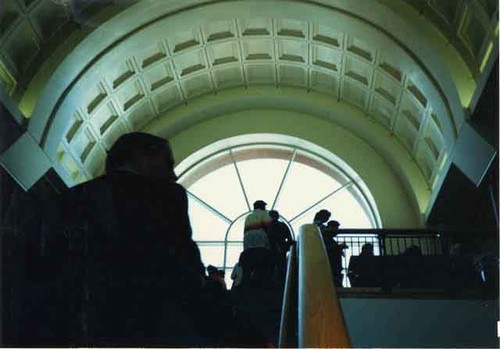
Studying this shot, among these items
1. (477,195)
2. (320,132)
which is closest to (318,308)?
(477,195)

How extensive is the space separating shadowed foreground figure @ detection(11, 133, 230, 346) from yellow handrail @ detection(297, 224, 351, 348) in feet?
1.54

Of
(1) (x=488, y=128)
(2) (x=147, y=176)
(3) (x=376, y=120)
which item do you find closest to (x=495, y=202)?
(1) (x=488, y=128)

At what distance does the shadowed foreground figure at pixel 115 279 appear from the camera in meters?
2.67

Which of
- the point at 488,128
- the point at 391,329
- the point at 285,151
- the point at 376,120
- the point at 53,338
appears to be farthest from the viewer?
the point at 285,151

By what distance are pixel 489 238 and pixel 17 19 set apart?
8562 mm

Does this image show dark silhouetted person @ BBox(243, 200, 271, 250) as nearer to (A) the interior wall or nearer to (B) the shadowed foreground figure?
(A) the interior wall

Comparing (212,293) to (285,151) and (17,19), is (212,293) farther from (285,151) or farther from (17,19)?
(285,151)

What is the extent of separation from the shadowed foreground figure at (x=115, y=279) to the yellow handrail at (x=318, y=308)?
47 centimetres

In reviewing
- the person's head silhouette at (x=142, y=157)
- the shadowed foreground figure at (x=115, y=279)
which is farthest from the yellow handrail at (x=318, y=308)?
the person's head silhouette at (x=142, y=157)

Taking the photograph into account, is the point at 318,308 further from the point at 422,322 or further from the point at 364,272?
the point at 364,272

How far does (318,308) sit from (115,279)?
0.95 m

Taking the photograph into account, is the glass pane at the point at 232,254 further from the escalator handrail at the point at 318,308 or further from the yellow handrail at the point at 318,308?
the yellow handrail at the point at 318,308

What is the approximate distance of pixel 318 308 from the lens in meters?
2.17

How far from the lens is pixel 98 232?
2.83 metres
